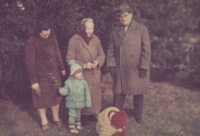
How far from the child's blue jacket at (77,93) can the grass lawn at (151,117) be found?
0.62 meters

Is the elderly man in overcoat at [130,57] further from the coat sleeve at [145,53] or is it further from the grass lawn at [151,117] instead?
the grass lawn at [151,117]

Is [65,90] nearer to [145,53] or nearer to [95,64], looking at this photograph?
[95,64]

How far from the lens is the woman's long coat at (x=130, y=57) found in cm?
595

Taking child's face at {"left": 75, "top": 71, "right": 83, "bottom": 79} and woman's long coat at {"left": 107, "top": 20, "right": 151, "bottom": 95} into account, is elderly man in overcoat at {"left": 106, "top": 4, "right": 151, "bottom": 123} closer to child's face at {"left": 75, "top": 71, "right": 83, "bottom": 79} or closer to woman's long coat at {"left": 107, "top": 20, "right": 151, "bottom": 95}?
woman's long coat at {"left": 107, "top": 20, "right": 151, "bottom": 95}

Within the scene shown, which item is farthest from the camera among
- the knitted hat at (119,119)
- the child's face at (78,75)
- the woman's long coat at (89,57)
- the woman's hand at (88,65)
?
the woman's long coat at (89,57)

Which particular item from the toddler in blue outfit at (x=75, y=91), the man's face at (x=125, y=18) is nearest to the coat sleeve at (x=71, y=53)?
the toddler in blue outfit at (x=75, y=91)

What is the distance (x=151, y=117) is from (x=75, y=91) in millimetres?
2053

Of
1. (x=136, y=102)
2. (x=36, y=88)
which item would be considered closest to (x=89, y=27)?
(x=36, y=88)

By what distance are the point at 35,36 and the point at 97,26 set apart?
201 cm

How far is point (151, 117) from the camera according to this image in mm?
6754

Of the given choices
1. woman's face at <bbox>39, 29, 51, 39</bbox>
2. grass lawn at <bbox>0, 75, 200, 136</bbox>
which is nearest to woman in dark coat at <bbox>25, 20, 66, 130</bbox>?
woman's face at <bbox>39, 29, 51, 39</bbox>

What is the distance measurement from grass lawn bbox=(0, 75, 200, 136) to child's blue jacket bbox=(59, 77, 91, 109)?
618 millimetres

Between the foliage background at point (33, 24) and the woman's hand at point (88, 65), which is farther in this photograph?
the foliage background at point (33, 24)

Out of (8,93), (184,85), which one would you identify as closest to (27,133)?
(8,93)
